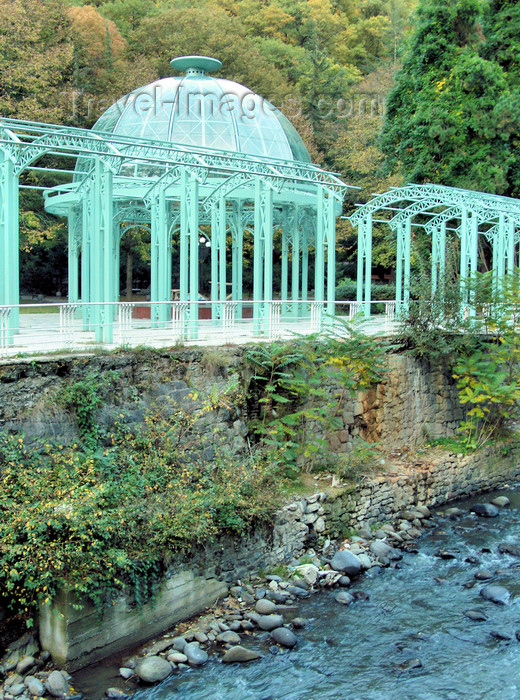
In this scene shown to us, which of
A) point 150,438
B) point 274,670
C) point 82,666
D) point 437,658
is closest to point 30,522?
point 82,666

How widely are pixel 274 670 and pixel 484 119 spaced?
20.3 meters

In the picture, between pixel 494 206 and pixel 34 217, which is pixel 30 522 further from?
pixel 34 217

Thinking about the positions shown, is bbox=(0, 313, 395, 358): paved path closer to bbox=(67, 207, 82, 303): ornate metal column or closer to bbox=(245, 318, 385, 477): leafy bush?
bbox=(245, 318, 385, 477): leafy bush

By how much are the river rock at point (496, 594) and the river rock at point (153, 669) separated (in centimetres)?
506

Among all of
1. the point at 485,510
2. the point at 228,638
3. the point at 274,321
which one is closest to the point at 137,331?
the point at 274,321

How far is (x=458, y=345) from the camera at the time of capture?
1571cm

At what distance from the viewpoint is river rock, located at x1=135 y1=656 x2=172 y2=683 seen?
7.91 meters

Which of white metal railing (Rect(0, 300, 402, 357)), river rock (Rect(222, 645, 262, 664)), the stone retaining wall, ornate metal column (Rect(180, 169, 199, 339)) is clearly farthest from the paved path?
river rock (Rect(222, 645, 262, 664))

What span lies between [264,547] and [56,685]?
3.97 metres

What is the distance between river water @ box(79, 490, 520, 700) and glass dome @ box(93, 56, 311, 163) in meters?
13.7

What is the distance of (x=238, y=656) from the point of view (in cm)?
839

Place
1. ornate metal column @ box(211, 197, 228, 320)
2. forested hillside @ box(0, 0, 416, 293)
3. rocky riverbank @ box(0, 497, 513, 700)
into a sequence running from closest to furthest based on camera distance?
rocky riverbank @ box(0, 497, 513, 700), ornate metal column @ box(211, 197, 228, 320), forested hillside @ box(0, 0, 416, 293)

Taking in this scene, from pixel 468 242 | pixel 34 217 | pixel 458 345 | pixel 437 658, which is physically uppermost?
pixel 34 217

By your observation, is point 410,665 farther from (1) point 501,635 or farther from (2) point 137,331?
(2) point 137,331
